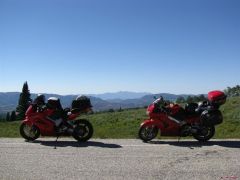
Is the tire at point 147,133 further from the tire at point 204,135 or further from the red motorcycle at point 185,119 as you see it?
the tire at point 204,135

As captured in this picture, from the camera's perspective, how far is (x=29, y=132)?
12500 millimetres

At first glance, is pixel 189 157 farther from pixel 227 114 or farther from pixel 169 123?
pixel 227 114

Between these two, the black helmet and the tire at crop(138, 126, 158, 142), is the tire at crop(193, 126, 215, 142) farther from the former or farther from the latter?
the black helmet

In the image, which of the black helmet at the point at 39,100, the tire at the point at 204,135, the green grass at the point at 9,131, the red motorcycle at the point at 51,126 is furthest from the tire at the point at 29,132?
the tire at the point at 204,135

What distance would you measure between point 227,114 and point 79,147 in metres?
16.1

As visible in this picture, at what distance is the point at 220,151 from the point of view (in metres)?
10.1

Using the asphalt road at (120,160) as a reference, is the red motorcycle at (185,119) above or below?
above

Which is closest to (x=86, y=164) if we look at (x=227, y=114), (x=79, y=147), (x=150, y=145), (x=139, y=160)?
(x=139, y=160)

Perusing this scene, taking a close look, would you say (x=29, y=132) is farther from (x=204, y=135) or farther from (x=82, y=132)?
(x=204, y=135)

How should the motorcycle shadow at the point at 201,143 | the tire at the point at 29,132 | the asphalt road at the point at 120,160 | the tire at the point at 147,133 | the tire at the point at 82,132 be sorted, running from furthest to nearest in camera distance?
the tire at the point at 29,132
the tire at the point at 82,132
the tire at the point at 147,133
the motorcycle shadow at the point at 201,143
the asphalt road at the point at 120,160

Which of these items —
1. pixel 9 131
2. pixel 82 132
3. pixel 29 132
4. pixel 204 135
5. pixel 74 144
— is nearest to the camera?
pixel 74 144

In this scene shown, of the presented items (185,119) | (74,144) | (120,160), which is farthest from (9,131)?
(120,160)

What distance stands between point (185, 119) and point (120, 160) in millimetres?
4183

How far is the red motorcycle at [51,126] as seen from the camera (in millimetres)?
12377
